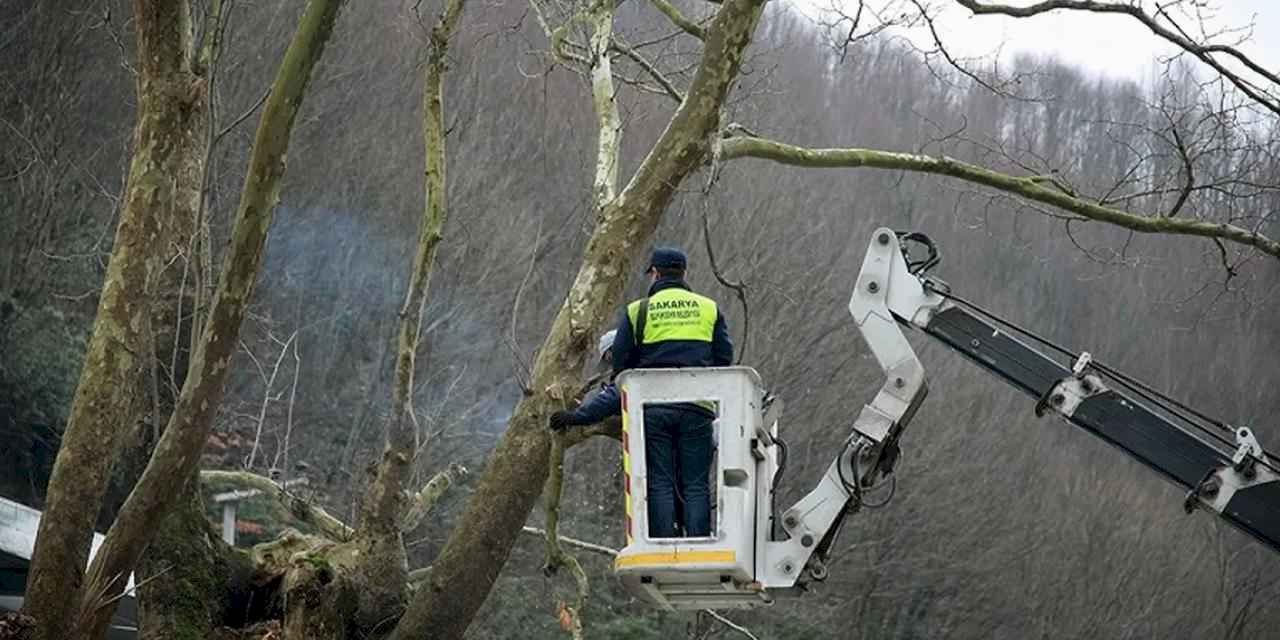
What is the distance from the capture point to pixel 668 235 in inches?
1224

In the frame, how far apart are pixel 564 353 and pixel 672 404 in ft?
5.46

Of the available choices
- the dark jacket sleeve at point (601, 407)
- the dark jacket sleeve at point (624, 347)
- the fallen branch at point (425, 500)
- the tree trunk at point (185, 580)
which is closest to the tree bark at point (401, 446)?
the fallen branch at point (425, 500)

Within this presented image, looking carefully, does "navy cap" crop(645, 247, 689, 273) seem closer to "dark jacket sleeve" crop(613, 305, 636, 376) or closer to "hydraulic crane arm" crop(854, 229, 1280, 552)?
"dark jacket sleeve" crop(613, 305, 636, 376)

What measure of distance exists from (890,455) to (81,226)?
19.6 metres

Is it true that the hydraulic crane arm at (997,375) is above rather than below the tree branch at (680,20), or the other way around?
below

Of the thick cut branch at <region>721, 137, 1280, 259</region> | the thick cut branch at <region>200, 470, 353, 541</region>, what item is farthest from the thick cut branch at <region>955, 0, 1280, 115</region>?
the thick cut branch at <region>200, 470, 353, 541</region>

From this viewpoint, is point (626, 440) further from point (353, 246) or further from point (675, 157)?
point (353, 246)

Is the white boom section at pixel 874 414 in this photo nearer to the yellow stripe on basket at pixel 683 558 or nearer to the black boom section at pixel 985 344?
the black boom section at pixel 985 344

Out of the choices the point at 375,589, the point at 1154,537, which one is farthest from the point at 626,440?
the point at 1154,537

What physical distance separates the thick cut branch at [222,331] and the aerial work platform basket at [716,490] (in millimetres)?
2071

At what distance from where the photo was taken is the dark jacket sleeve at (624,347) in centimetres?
888

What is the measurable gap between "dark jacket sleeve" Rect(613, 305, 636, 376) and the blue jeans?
1.39 ft

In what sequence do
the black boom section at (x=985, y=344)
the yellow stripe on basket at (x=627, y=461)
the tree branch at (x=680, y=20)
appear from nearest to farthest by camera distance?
the yellow stripe on basket at (x=627, y=461)
the black boom section at (x=985, y=344)
the tree branch at (x=680, y=20)

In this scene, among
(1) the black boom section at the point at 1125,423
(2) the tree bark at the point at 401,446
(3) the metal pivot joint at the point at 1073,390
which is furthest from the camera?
(2) the tree bark at the point at 401,446
